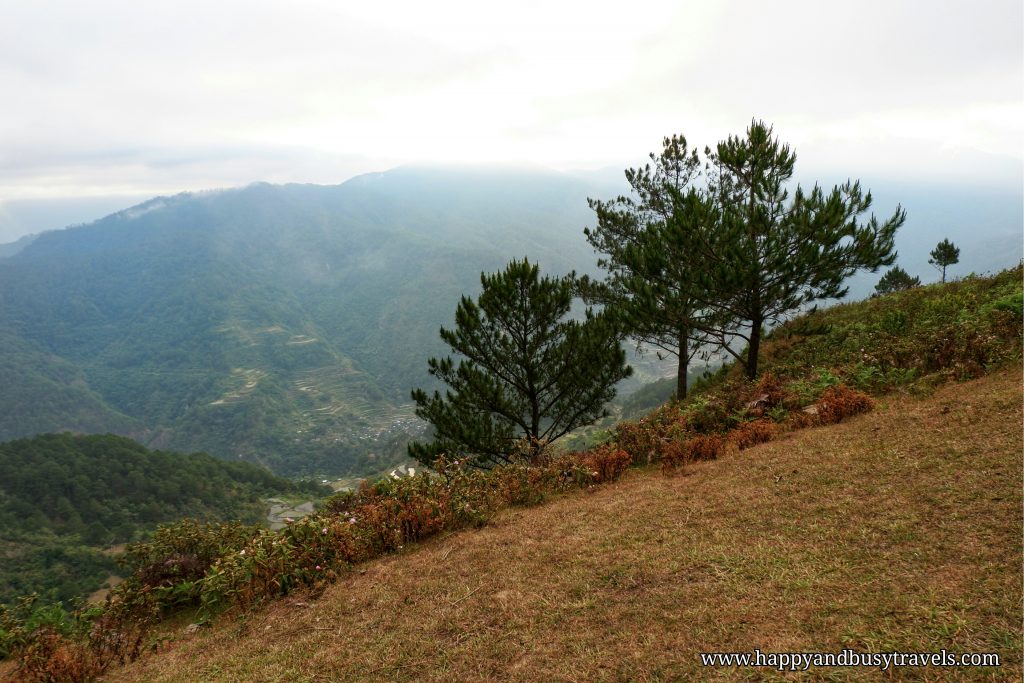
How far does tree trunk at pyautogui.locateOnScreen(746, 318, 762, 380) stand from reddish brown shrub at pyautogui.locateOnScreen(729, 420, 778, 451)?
6.31 meters

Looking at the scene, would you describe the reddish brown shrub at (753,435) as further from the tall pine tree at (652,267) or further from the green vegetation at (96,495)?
the green vegetation at (96,495)

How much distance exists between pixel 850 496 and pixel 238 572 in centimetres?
848

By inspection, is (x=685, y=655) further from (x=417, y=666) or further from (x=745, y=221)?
(x=745, y=221)

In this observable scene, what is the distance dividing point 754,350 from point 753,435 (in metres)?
7.60

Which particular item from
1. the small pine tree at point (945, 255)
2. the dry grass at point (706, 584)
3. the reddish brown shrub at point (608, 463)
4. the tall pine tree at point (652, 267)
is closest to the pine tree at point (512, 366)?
the tall pine tree at point (652, 267)

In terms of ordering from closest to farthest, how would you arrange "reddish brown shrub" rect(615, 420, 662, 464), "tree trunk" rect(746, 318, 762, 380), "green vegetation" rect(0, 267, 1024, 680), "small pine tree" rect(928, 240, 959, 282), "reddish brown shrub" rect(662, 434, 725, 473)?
1. "green vegetation" rect(0, 267, 1024, 680)
2. "reddish brown shrub" rect(662, 434, 725, 473)
3. "reddish brown shrub" rect(615, 420, 662, 464)
4. "tree trunk" rect(746, 318, 762, 380)
5. "small pine tree" rect(928, 240, 959, 282)

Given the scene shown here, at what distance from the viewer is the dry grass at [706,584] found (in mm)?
3980

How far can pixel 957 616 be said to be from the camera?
3.75 m

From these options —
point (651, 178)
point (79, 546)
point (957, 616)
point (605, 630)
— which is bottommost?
point (79, 546)

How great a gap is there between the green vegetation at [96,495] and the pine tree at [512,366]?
127 metres

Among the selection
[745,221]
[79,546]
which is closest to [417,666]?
[745,221]

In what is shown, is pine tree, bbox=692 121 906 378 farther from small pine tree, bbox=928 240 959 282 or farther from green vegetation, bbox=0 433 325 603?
green vegetation, bbox=0 433 325 603

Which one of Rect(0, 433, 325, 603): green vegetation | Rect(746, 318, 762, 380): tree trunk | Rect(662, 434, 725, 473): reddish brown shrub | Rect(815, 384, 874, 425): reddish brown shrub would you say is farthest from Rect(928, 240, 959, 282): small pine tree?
Rect(0, 433, 325, 603): green vegetation

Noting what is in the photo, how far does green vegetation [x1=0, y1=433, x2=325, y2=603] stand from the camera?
11381 centimetres
